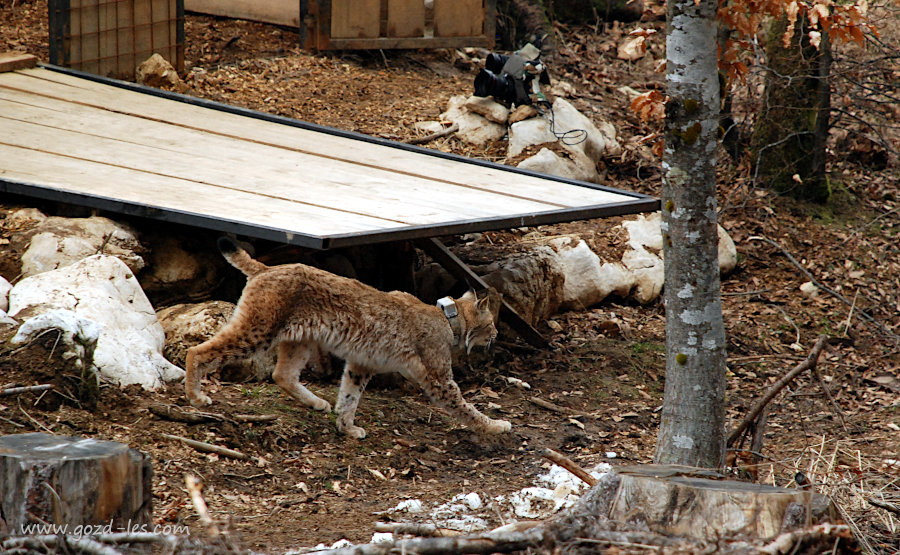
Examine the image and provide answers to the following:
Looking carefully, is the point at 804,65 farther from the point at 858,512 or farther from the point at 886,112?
the point at 858,512

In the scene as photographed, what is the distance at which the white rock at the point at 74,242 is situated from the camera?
22.0 feet

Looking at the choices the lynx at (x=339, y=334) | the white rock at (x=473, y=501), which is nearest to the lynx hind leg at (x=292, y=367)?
the lynx at (x=339, y=334)

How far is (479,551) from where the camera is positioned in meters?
3.07

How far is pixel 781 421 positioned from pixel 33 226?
19.0 feet

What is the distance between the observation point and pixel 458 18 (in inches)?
508

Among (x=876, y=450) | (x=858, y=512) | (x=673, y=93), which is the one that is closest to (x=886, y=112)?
(x=876, y=450)

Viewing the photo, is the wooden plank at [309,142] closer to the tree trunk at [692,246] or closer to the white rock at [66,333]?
the tree trunk at [692,246]

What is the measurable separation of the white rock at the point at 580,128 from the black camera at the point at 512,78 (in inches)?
13.2

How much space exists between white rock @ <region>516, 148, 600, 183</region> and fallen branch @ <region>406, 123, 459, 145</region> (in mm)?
1000

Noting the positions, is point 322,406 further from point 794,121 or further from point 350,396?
point 794,121

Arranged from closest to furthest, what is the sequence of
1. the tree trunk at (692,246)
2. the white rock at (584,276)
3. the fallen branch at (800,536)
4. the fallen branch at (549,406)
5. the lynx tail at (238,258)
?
1. the fallen branch at (800,536)
2. the tree trunk at (692,246)
3. the lynx tail at (238,258)
4. the fallen branch at (549,406)
5. the white rock at (584,276)

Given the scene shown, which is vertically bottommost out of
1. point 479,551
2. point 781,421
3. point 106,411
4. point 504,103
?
point 781,421

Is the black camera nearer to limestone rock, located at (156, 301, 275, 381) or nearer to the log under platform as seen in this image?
the log under platform

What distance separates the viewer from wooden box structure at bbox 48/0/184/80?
33.7ft
